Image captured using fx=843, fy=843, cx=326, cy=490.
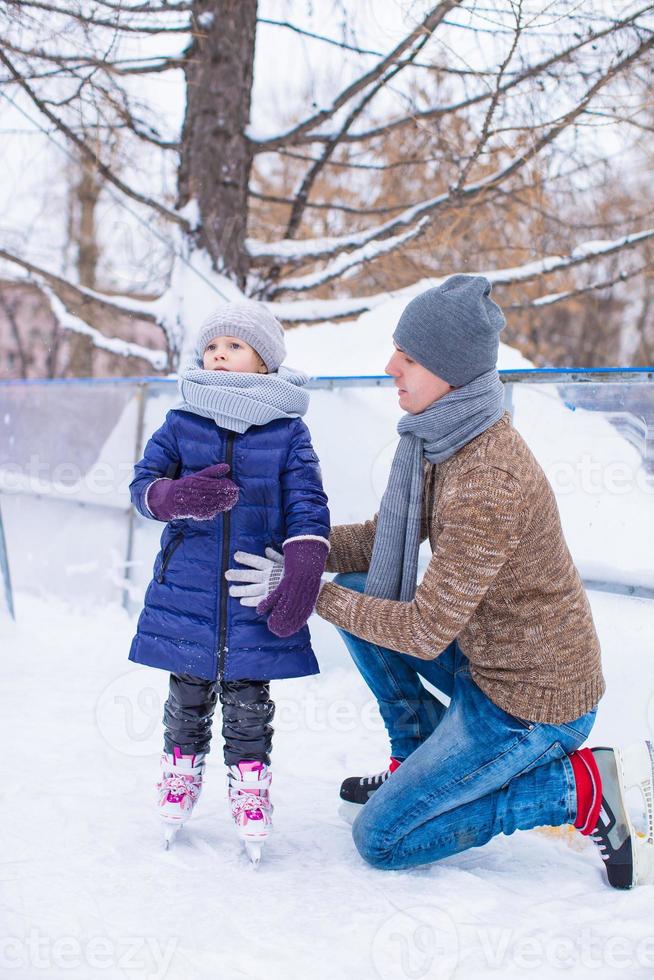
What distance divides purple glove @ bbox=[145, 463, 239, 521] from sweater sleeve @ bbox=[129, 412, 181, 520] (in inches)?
4.3

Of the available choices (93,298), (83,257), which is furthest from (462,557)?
(83,257)

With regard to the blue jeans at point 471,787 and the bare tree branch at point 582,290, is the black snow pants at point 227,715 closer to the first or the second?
the blue jeans at point 471,787

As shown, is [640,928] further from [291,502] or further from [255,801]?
[291,502]

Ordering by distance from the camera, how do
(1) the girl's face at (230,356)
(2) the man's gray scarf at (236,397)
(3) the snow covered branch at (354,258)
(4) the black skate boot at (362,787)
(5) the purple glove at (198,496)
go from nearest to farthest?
1. (5) the purple glove at (198,496)
2. (2) the man's gray scarf at (236,397)
3. (1) the girl's face at (230,356)
4. (4) the black skate boot at (362,787)
5. (3) the snow covered branch at (354,258)

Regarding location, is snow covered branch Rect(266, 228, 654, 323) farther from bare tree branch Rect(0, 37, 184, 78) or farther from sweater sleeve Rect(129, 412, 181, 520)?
sweater sleeve Rect(129, 412, 181, 520)

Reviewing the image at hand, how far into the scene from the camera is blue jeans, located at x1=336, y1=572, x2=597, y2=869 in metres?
1.88

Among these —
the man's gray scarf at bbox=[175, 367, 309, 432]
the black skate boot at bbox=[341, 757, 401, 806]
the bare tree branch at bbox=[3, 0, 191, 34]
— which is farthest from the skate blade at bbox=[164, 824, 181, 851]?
the bare tree branch at bbox=[3, 0, 191, 34]

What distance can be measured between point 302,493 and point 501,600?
1.75 ft

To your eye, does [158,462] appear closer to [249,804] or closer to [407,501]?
[407,501]

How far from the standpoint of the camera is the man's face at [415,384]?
197 cm

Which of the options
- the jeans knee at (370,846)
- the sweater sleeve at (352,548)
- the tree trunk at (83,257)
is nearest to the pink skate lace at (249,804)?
the jeans knee at (370,846)

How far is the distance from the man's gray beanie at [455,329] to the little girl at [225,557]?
0.38 m

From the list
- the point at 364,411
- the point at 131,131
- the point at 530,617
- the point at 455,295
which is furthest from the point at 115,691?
the point at 131,131

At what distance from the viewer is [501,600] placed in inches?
75.2
